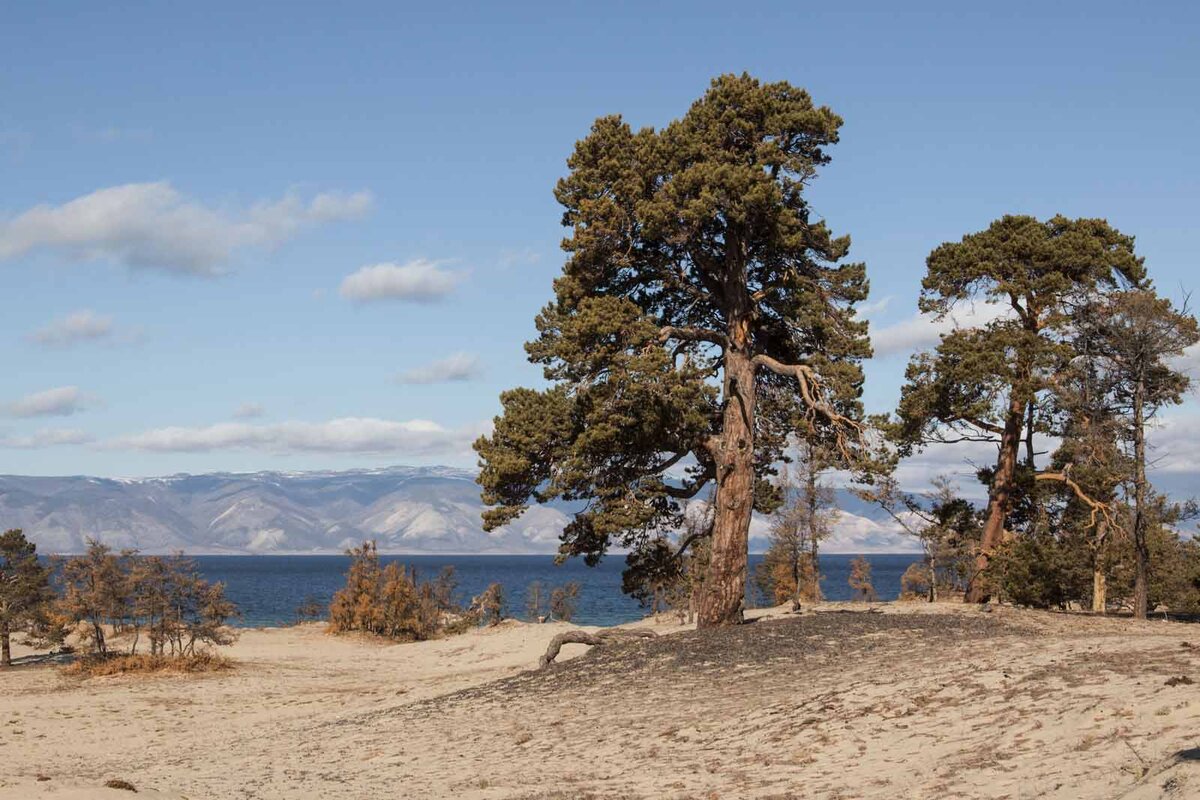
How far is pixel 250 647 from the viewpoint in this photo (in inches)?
1571

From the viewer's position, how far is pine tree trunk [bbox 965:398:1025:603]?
3073 cm

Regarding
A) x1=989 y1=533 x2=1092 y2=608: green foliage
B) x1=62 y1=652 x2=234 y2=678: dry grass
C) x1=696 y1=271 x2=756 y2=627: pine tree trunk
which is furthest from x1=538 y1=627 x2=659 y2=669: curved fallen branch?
x1=62 y1=652 x2=234 y2=678: dry grass

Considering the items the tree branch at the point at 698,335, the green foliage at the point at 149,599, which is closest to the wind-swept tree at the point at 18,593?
the green foliage at the point at 149,599

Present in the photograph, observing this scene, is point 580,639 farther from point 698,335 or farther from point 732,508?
point 698,335

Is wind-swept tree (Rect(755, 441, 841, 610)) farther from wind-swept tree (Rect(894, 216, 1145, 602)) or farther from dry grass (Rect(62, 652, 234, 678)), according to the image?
dry grass (Rect(62, 652, 234, 678))

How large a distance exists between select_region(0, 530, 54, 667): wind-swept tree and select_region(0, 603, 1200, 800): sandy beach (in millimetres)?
8660

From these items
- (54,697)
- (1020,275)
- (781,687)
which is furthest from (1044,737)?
(54,697)

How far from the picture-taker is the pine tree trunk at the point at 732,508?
80.1ft

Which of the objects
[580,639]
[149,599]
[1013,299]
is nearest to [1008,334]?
[1013,299]

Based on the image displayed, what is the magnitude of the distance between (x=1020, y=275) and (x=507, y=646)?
19.7 meters

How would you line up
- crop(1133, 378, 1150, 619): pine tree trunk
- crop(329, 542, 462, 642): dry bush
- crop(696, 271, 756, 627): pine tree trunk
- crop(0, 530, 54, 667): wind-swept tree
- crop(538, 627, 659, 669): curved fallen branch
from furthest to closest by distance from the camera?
crop(329, 542, 462, 642): dry bush, crop(0, 530, 54, 667): wind-swept tree, crop(1133, 378, 1150, 619): pine tree trunk, crop(696, 271, 756, 627): pine tree trunk, crop(538, 627, 659, 669): curved fallen branch

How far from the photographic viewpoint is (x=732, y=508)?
24.3 m

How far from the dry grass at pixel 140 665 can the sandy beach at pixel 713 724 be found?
2.53 m

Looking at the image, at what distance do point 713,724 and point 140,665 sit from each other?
71.0 feet
